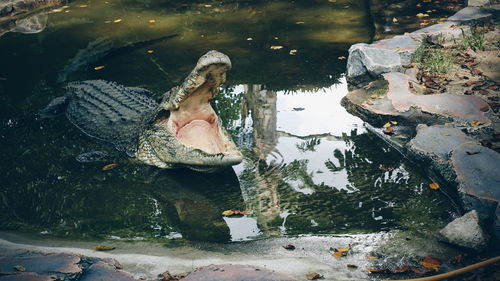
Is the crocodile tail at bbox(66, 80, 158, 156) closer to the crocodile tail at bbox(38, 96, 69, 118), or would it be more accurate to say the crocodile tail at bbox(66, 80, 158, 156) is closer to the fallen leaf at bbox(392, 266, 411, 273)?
the crocodile tail at bbox(38, 96, 69, 118)

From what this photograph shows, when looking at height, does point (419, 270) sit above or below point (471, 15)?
below

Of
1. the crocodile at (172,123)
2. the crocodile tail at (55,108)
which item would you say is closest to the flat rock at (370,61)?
the crocodile at (172,123)

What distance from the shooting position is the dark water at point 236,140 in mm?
4258

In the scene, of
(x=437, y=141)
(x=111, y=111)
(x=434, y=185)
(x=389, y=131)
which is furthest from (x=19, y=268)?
(x=389, y=131)

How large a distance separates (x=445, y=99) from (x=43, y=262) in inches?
163

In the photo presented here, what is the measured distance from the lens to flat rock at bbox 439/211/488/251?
11.8 feet

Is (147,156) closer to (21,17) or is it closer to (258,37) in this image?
(258,37)

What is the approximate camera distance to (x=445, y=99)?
5.68 meters

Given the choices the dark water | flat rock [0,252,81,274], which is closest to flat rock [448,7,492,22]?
the dark water

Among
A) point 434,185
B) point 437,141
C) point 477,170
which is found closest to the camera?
point 477,170

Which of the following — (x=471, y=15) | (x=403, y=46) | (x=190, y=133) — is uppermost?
(x=471, y=15)

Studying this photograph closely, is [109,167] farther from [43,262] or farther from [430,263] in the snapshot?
[430,263]

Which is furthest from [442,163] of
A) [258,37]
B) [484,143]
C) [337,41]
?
[258,37]

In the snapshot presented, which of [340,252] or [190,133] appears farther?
[190,133]
